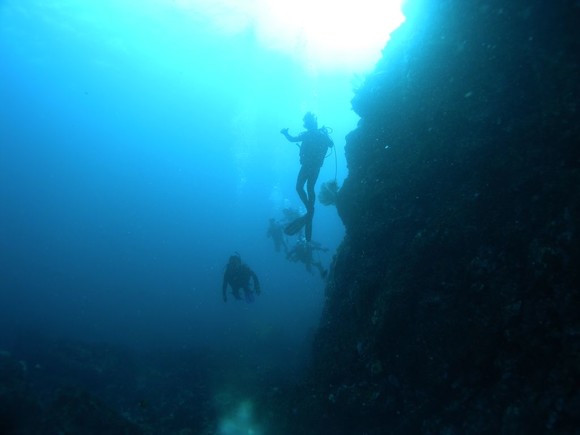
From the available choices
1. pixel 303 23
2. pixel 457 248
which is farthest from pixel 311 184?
pixel 303 23

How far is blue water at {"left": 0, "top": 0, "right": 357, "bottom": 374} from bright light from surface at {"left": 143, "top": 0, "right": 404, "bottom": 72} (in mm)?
3128

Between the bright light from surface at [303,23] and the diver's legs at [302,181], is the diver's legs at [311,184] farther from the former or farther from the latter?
the bright light from surface at [303,23]

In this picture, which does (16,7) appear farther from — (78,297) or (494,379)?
(494,379)

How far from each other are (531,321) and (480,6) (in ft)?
15.9

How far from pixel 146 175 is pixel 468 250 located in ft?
420

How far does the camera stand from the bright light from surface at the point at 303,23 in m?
31.9

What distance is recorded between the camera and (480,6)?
601 cm

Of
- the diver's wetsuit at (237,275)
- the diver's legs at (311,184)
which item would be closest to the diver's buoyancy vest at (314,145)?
the diver's legs at (311,184)

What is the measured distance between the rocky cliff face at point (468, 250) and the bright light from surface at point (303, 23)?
21.6 m

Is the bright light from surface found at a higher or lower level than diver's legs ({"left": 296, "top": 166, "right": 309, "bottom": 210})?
higher

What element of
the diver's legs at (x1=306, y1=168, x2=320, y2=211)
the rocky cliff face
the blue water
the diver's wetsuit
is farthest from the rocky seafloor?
the blue water

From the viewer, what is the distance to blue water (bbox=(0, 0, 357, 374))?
26688 mm

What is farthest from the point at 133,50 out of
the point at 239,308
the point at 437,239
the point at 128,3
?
the point at 437,239

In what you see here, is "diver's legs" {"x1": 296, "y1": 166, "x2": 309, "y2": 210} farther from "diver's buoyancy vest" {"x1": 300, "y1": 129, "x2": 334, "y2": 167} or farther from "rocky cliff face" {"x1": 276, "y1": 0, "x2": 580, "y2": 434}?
"rocky cliff face" {"x1": 276, "y1": 0, "x2": 580, "y2": 434}
